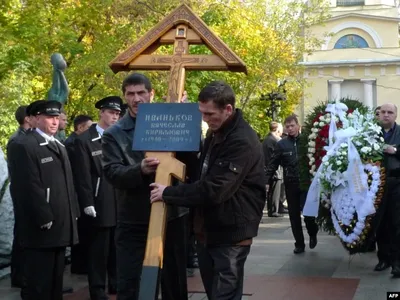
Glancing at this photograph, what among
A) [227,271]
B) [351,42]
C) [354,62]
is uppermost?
[351,42]

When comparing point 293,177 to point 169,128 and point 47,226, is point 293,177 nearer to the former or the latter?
point 47,226

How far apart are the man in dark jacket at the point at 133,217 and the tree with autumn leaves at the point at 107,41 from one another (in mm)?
10120

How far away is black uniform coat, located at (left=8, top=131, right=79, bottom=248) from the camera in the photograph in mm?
6207

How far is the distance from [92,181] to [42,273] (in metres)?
1.54

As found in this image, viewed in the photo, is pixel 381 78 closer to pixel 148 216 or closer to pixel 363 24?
pixel 363 24

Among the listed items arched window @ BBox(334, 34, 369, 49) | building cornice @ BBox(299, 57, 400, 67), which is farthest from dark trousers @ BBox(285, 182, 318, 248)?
arched window @ BBox(334, 34, 369, 49)

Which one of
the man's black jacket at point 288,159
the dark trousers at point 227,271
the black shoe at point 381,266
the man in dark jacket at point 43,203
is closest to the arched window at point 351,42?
the man's black jacket at point 288,159

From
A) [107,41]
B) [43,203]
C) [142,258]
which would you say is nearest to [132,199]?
[142,258]

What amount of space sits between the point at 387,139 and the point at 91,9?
1252 cm

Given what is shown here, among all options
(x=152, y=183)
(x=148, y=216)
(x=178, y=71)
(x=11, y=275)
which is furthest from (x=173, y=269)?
(x=11, y=275)

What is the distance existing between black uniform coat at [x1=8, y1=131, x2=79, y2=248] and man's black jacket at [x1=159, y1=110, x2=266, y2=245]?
6.39 feet

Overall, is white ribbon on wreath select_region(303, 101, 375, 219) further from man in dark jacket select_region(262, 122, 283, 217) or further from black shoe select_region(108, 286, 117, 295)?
man in dark jacket select_region(262, 122, 283, 217)

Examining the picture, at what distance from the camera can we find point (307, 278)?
27.9 ft

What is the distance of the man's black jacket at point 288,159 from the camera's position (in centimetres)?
1022
